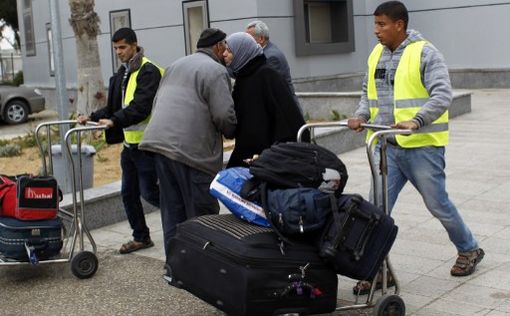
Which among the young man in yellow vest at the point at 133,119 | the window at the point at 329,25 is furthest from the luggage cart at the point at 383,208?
the window at the point at 329,25

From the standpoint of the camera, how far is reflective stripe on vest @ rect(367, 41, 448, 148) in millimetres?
4840

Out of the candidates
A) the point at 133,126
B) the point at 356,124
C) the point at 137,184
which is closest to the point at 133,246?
the point at 137,184

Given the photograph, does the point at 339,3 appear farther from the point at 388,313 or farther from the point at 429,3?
A: the point at 388,313

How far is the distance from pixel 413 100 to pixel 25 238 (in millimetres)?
2807

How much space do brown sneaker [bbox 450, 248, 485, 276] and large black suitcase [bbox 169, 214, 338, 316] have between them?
1.47 metres

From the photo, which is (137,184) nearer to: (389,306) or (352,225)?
(389,306)

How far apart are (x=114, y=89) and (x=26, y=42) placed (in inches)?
769

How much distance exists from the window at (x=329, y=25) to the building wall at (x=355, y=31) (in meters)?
0.22

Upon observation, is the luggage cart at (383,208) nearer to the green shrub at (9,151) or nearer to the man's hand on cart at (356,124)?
the man's hand on cart at (356,124)

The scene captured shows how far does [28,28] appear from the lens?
24.4 m

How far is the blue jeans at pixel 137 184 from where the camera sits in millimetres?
6145

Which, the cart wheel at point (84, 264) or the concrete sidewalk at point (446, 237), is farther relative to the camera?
the cart wheel at point (84, 264)

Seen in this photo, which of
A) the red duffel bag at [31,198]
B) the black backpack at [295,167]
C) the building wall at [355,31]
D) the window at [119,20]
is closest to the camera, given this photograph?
the black backpack at [295,167]

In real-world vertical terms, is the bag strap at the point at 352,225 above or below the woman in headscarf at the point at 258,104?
below
